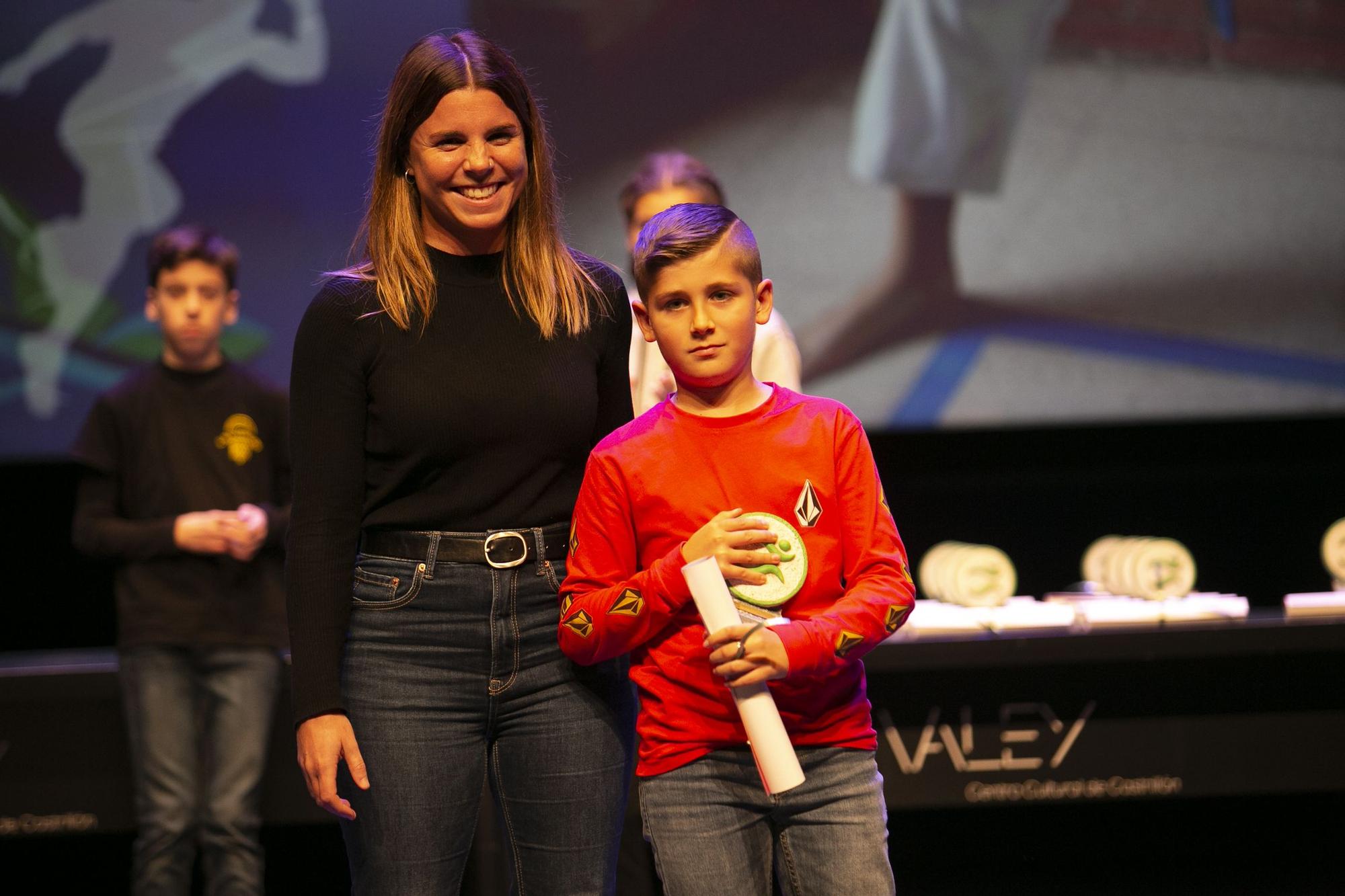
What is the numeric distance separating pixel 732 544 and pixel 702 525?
6.1 inches

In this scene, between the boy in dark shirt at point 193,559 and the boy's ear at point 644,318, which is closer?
the boy's ear at point 644,318

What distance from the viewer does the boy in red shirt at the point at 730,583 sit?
168 cm

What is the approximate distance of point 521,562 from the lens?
1.72m

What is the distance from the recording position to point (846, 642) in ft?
5.45

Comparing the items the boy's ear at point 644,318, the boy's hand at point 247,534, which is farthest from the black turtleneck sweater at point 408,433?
the boy's hand at point 247,534

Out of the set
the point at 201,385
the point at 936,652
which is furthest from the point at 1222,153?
the point at 201,385

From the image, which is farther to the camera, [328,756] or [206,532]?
[206,532]

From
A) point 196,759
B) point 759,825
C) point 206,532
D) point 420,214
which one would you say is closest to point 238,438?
point 206,532

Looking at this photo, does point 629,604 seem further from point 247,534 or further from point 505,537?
point 247,534

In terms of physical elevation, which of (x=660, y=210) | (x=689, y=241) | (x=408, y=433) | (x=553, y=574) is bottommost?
(x=553, y=574)

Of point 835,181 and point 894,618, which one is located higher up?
point 835,181

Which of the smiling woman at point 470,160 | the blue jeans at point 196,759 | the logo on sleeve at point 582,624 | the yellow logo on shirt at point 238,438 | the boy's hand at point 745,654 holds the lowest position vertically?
the blue jeans at point 196,759

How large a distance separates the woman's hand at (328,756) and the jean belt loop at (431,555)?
0.20 meters

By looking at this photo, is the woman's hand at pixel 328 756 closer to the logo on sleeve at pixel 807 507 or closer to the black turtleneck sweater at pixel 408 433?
the black turtleneck sweater at pixel 408 433
